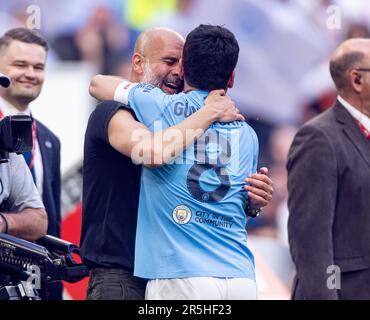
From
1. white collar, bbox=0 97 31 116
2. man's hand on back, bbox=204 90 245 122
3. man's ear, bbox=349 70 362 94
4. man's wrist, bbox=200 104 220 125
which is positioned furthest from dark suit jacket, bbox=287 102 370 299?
white collar, bbox=0 97 31 116

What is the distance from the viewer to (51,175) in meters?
5.77

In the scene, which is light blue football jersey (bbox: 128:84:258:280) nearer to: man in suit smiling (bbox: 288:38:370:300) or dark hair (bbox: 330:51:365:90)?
man in suit smiling (bbox: 288:38:370:300)

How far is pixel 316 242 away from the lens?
15.0 feet

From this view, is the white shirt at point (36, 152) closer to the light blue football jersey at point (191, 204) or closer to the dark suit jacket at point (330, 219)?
the dark suit jacket at point (330, 219)

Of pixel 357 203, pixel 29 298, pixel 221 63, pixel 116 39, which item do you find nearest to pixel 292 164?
pixel 357 203

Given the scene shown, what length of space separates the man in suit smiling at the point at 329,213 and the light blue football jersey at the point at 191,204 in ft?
1.81

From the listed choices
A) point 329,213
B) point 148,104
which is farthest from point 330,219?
point 148,104

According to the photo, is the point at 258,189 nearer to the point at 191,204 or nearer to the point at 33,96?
the point at 191,204

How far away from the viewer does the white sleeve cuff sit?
4117 mm

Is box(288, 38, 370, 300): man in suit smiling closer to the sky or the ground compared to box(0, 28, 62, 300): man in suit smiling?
closer to the ground

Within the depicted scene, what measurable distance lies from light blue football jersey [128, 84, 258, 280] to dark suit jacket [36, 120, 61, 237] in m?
1.67

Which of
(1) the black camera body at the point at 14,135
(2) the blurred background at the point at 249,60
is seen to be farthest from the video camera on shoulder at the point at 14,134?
(2) the blurred background at the point at 249,60

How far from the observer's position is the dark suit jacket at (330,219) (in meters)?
4.57

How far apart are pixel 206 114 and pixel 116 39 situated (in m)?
3.29
